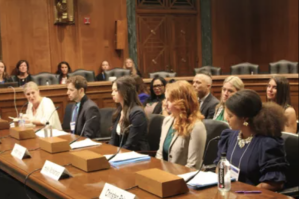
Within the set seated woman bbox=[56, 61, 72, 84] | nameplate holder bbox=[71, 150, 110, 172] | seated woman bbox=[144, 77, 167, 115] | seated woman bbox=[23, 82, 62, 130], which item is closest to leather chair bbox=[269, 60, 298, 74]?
seated woman bbox=[144, 77, 167, 115]

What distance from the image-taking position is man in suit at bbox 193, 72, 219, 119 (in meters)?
4.62

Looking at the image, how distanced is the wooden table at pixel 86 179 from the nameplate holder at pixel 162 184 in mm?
29

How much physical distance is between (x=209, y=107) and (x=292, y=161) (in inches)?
74.5

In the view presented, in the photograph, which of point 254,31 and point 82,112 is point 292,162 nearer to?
point 82,112

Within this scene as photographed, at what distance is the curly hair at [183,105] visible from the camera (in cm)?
308

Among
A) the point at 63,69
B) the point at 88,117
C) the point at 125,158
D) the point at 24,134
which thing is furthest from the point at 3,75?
the point at 125,158

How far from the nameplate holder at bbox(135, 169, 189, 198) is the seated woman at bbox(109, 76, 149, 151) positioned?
1567mm

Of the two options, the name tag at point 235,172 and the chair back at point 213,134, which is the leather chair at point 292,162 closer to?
the name tag at point 235,172

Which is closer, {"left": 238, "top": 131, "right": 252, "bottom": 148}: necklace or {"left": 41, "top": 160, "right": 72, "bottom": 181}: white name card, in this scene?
{"left": 41, "top": 160, "right": 72, "bottom": 181}: white name card

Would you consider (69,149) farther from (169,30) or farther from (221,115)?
(169,30)

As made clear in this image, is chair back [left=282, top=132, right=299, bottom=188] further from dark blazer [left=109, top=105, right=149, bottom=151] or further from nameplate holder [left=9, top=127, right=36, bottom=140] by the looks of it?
nameplate holder [left=9, top=127, right=36, bottom=140]

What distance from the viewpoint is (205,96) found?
15.6 ft

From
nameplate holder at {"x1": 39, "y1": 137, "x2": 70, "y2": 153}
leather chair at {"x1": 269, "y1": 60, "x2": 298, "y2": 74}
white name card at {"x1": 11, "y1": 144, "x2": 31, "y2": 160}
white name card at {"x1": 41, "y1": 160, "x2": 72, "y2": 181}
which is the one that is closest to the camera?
white name card at {"x1": 41, "y1": 160, "x2": 72, "y2": 181}

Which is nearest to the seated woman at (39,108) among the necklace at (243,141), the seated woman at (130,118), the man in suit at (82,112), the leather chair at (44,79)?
the man in suit at (82,112)
